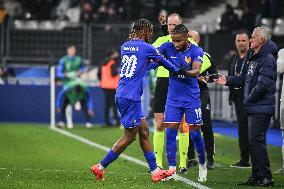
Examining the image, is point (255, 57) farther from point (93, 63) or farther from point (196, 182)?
point (93, 63)

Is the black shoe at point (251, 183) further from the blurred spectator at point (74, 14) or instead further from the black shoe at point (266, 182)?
the blurred spectator at point (74, 14)

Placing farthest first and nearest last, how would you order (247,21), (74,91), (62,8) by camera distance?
1. (62,8)
2. (247,21)
3. (74,91)

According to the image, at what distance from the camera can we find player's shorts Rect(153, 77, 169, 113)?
611 inches

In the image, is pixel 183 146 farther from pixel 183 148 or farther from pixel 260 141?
pixel 260 141

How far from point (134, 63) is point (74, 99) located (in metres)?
13.8

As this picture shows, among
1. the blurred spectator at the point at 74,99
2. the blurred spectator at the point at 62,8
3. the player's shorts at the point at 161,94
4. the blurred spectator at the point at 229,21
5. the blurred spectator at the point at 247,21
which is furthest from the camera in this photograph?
the blurred spectator at the point at 62,8

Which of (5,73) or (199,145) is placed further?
(5,73)

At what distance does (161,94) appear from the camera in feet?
51.1

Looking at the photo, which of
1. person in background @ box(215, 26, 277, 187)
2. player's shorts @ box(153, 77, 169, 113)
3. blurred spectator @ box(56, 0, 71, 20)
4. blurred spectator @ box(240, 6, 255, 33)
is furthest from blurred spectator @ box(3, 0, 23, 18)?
person in background @ box(215, 26, 277, 187)

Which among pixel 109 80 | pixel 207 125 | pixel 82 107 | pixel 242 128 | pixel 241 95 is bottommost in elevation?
pixel 82 107

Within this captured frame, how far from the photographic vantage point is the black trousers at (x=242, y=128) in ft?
54.9

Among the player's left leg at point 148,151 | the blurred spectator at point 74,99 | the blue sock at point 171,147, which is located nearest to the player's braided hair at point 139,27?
the player's left leg at point 148,151

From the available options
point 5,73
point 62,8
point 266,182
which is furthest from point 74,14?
point 266,182

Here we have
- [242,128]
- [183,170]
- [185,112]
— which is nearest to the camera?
[185,112]
